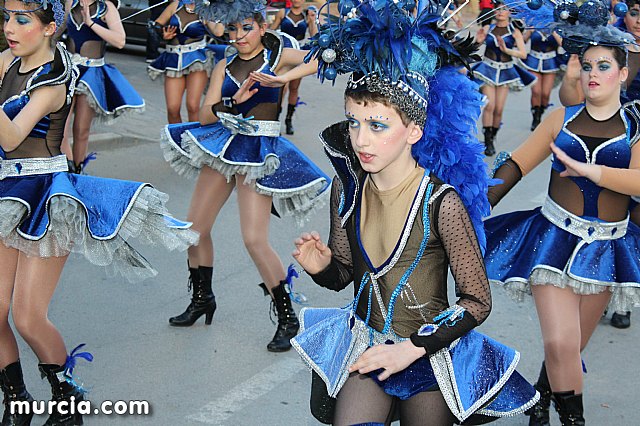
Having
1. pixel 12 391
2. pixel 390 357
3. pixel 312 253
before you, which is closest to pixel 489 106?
pixel 12 391

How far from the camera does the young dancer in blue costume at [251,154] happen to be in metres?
5.99

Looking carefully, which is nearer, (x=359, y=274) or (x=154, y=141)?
(x=359, y=274)

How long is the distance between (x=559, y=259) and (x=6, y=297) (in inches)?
103

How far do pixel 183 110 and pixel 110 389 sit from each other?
8.67 meters

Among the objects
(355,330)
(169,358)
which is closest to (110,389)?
(169,358)

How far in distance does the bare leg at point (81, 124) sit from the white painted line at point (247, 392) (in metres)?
4.09

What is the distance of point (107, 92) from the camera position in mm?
9188

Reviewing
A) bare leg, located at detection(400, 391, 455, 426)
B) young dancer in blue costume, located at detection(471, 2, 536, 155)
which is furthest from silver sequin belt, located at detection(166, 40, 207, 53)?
bare leg, located at detection(400, 391, 455, 426)

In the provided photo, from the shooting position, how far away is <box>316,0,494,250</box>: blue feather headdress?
3.27 metres

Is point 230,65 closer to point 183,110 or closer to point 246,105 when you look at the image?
point 246,105

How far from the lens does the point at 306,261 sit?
3.60m

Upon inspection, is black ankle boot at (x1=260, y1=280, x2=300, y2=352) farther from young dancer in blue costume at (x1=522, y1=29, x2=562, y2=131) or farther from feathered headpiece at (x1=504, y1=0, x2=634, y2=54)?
young dancer in blue costume at (x1=522, y1=29, x2=562, y2=131)

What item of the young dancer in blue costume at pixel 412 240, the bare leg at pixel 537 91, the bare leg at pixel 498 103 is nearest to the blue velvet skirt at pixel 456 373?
the young dancer in blue costume at pixel 412 240

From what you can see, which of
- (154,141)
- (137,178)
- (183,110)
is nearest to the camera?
(137,178)
